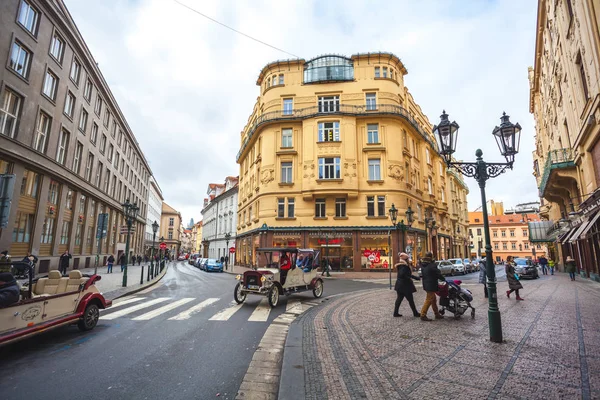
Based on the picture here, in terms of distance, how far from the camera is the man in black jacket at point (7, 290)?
5.06 meters

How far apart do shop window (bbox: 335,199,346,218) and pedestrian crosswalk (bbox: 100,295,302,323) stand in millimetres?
18755

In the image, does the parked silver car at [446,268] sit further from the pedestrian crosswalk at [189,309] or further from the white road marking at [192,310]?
the white road marking at [192,310]

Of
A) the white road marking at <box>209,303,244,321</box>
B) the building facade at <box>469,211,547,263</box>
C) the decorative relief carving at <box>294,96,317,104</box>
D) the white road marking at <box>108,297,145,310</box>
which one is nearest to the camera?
the white road marking at <box>209,303,244,321</box>

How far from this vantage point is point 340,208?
99.1ft

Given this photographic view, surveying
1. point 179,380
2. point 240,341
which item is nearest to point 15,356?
point 179,380

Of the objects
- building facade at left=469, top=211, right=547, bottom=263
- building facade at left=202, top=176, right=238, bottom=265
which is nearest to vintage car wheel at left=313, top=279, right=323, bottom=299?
building facade at left=202, top=176, right=238, bottom=265

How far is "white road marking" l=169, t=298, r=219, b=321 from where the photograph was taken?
8.38 metres

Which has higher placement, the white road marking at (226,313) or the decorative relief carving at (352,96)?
the decorative relief carving at (352,96)

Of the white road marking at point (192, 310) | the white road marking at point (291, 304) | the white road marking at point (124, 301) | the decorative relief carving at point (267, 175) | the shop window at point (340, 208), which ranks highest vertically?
the decorative relief carving at point (267, 175)

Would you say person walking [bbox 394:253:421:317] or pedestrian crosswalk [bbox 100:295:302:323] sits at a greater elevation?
person walking [bbox 394:253:421:317]

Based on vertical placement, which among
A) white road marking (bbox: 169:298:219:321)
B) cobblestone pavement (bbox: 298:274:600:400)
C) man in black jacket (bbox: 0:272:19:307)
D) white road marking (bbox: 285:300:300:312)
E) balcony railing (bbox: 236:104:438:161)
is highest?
balcony railing (bbox: 236:104:438:161)

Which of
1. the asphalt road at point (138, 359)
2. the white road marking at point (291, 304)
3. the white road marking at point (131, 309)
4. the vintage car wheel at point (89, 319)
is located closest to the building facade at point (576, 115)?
the white road marking at point (291, 304)

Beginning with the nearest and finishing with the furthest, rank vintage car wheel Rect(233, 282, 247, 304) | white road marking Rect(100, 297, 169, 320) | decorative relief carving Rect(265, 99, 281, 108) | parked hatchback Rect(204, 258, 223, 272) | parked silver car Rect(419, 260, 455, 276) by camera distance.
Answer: white road marking Rect(100, 297, 169, 320), vintage car wheel Rect(233, 282, 247, 304), parked silver car Rect(419, 260, 455, 276), decorative relief carving Rect(265, 99, 281, 108), parked hatchback Rect(204, 258, 223, 272)

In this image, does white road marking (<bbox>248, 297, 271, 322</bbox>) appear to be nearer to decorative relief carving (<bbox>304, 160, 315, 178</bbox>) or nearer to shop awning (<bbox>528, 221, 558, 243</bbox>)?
decorative relief carving (<bbox>304, 160, 315, 178</bbox>)
